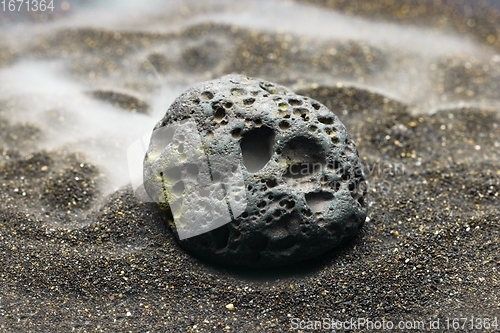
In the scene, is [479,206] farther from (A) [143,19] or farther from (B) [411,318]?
(A) [143,19]

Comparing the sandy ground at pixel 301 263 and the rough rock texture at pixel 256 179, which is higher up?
the rough rock texture at pixel 256 179

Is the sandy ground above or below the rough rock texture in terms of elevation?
below

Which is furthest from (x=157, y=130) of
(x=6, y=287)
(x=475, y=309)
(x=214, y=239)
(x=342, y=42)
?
(x=342, y=42)

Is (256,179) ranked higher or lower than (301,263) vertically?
higher

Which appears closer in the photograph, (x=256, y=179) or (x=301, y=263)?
(x=256, y=179)
